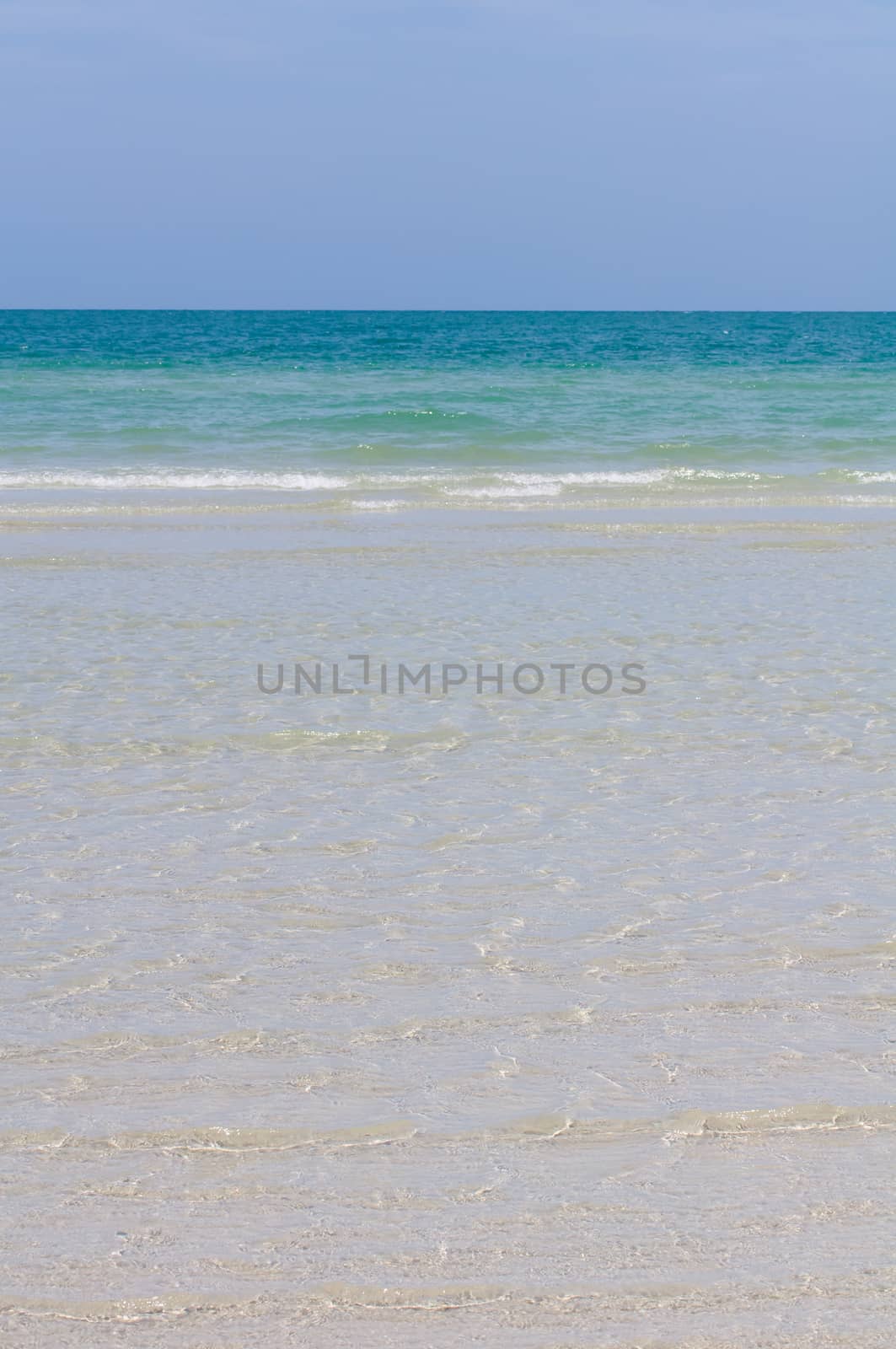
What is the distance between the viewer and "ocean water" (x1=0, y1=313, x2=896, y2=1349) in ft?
8.86

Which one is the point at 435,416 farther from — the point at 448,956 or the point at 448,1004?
the point at 448,1004

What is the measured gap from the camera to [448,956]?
13.3 ft

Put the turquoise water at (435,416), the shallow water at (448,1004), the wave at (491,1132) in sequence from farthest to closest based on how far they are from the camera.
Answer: the turquoise water at (435,416) < the wave at (491,1132) < the shallow water at (448,1004)

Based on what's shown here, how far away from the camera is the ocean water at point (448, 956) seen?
270cm

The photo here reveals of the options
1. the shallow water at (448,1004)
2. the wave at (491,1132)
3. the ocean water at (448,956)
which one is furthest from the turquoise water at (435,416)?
the wave at (491,1132)

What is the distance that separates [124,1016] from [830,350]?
49493 millimetres

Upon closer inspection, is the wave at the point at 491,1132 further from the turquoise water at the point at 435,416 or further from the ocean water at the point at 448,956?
the turquoise water at the point at 435,416

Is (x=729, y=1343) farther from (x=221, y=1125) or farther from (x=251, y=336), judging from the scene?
(x=251, y=336)

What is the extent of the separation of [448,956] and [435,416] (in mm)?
20752

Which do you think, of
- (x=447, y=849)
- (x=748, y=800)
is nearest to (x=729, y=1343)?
(x=447, y=849)

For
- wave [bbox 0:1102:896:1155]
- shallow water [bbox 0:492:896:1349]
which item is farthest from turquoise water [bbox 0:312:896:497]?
wave [bbox 0:1102:896:1155]

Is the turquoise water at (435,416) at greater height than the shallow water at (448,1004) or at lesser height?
greater

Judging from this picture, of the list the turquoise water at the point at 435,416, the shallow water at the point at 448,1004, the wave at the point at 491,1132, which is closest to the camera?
the shallow water at the point at 448,1004

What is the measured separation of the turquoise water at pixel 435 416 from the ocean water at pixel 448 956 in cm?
747
